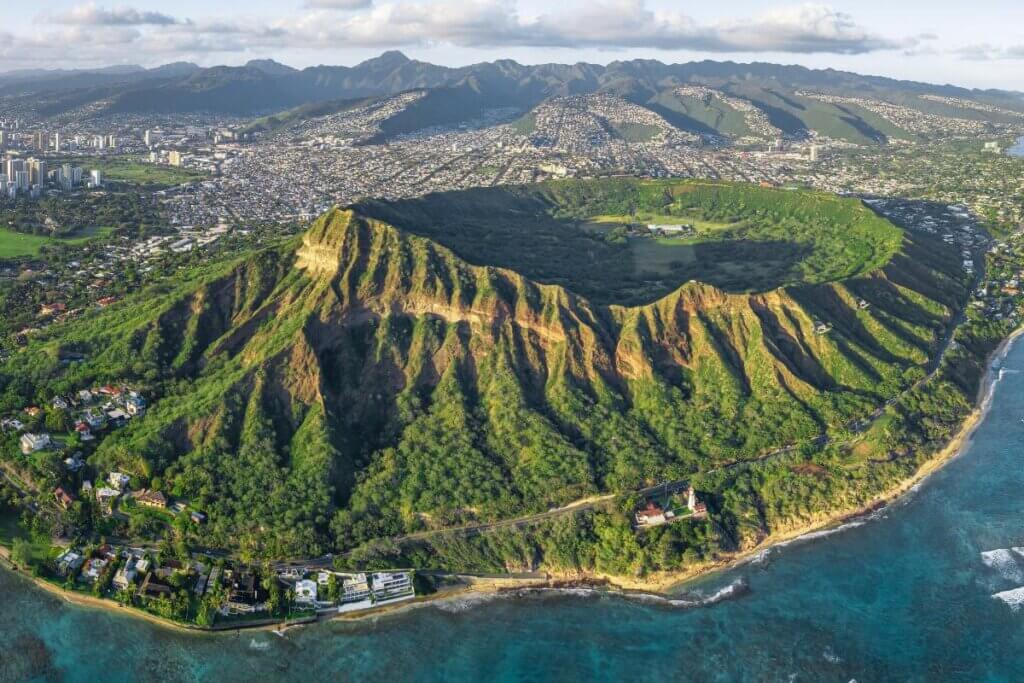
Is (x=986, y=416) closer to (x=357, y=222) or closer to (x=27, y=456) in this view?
(x=357, y=222)

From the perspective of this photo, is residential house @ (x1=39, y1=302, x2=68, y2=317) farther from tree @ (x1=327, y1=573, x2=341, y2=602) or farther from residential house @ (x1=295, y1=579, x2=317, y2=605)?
tree @ (x1=327, y1=573, x2=341, y2=602)

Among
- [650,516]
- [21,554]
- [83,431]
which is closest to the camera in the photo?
[21,554]

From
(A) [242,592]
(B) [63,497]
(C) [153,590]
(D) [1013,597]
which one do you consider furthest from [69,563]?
(D) [1013,597]

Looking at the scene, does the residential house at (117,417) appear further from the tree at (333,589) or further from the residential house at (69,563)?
the tree at (333,589)

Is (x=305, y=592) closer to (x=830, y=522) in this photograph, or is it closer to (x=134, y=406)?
(x=134, y=406)

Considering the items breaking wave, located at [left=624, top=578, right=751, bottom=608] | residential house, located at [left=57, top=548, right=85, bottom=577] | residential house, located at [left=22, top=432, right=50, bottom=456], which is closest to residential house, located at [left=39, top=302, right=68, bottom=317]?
residential house, located at [left=22, top=432, right=50, bottom=456]

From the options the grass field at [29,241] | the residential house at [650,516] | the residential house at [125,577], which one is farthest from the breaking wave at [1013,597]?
the grass field at [29,241]
